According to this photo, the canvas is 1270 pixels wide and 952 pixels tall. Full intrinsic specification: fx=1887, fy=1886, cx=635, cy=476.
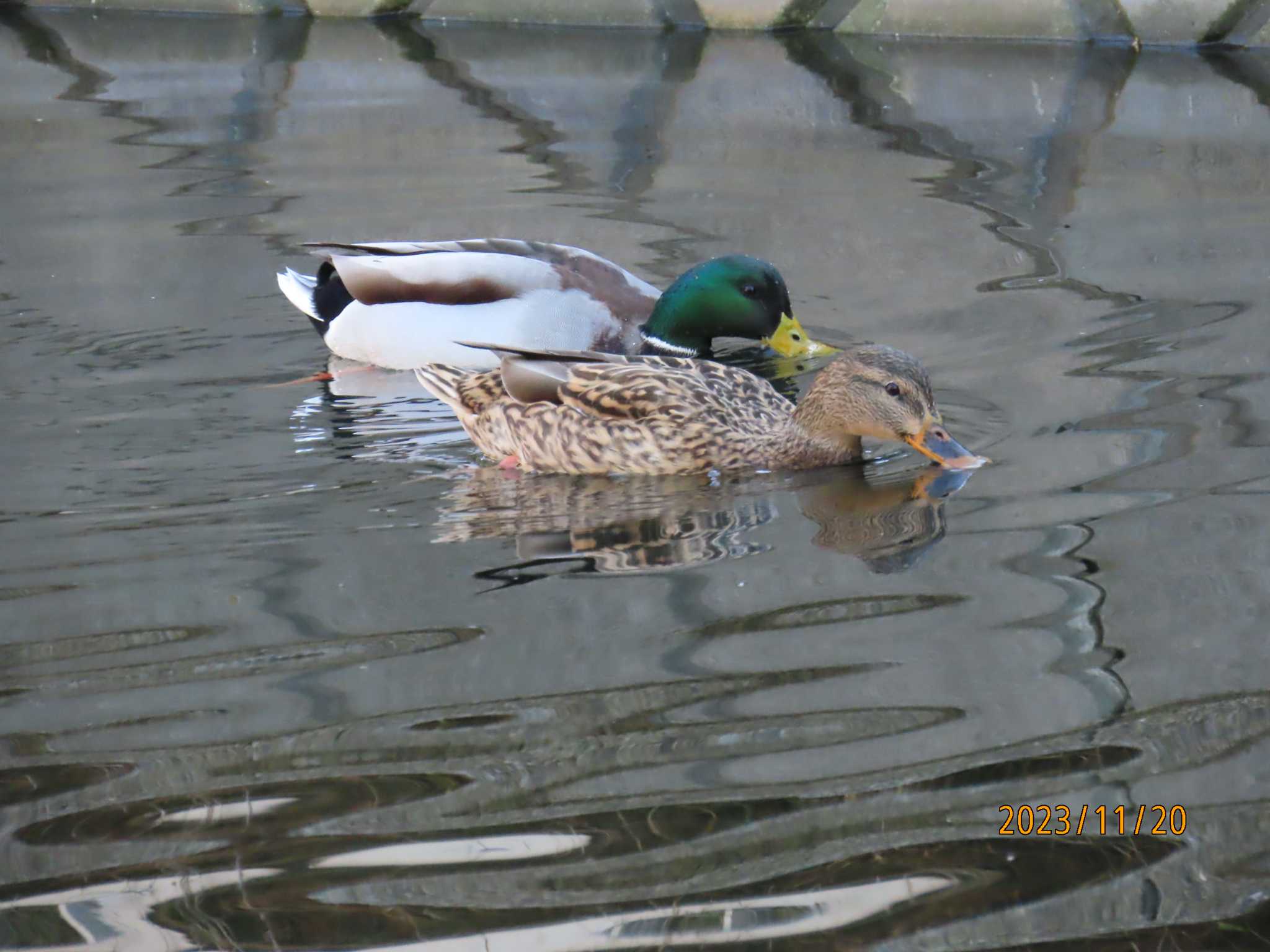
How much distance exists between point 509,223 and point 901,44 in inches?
226

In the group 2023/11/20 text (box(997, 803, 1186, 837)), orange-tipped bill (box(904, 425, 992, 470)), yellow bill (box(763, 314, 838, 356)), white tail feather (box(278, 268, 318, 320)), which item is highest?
2023/11/20 text (box(997, 803, 1186, 837))

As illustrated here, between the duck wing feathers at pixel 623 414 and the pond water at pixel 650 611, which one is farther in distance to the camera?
the duck wing feathers at pixel 623 414

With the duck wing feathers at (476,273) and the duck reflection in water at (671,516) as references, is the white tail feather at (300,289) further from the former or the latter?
the duck reflection in water at (671,516)

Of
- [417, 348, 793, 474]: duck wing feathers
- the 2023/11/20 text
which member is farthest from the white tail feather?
the 2023/11/20 text

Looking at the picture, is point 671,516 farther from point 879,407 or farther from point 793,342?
point 793,342

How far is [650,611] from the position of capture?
407 cm

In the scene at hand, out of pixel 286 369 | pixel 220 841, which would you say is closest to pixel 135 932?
pixel 220 841

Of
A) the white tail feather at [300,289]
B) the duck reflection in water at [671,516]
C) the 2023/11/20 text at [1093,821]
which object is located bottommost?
the white tail feather at [300,289]

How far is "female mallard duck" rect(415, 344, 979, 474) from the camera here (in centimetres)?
522

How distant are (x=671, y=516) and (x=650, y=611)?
866 mm

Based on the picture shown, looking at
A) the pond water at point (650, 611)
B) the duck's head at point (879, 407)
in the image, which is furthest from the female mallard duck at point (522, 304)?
the duck's head at point (879, 407)

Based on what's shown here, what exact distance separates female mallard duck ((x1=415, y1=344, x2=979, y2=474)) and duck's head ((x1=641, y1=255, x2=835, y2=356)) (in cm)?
126

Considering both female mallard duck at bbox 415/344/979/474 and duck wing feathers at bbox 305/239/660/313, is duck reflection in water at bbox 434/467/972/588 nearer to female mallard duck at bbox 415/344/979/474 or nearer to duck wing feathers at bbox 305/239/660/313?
female mallard duck at bbox 415/344/979/474

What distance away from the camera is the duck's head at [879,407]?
5.17 m
